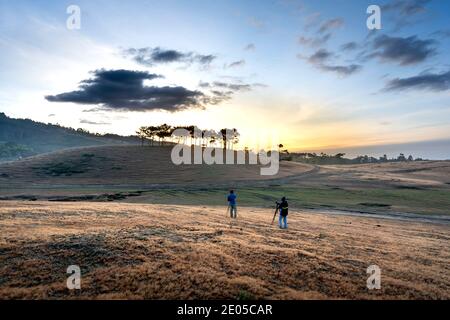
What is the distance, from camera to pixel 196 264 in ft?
48.2

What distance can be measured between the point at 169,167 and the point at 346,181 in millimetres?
66197

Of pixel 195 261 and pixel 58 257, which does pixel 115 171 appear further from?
pixel 195 261

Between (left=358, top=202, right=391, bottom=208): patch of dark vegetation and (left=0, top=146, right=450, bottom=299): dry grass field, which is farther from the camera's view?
(left=358, top=202, right=391, bottom=208): patch of dark vegetation

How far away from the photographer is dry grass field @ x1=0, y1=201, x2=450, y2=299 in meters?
12.4

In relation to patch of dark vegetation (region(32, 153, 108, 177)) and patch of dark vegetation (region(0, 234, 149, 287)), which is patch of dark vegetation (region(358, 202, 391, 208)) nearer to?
patch of dark vegetation (region(0, 234, 149, 287))

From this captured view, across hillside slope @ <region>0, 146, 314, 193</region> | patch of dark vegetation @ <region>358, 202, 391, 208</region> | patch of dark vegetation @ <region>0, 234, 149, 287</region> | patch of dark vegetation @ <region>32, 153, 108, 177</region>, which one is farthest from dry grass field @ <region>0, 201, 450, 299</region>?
patch of dark vegetation @ <region>32, 153, 108, 177</region>

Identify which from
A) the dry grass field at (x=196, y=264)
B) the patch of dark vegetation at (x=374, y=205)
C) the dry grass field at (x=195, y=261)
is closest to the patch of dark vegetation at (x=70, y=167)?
the patch of dark vegetation at (x=374, y=205)

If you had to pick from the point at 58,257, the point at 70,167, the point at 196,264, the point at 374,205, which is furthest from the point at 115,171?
the point at 196,264

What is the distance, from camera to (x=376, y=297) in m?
12.7

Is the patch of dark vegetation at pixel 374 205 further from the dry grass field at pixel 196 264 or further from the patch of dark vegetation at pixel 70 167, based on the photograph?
the patch of dark vegetation at pixel 70 167

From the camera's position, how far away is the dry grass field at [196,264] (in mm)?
12406

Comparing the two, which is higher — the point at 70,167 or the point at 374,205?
the point at 70,167

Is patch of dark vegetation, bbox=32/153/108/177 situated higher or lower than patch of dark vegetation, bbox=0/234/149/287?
higher
